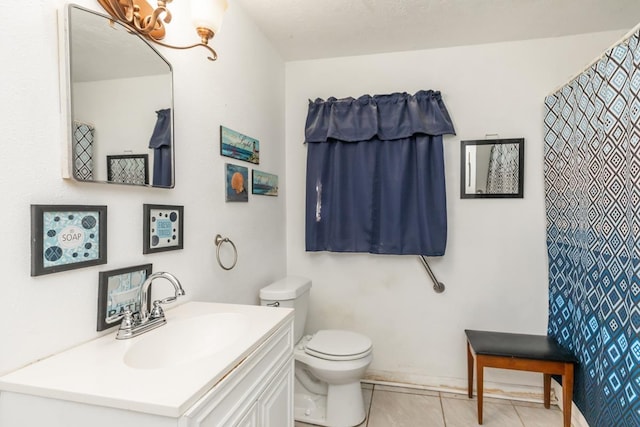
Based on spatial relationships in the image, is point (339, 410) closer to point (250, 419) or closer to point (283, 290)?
point (283, 290)

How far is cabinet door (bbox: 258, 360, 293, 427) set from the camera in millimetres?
1143

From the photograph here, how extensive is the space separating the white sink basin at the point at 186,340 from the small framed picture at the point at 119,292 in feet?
0.41

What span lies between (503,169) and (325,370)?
1.75 metres

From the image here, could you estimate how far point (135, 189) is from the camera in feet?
3.92

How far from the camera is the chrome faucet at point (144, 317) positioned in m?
1.06

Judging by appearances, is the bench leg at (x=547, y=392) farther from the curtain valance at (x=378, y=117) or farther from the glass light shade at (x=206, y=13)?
the glass light shade at (x=206, y=13)

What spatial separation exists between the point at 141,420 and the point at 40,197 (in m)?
0.63

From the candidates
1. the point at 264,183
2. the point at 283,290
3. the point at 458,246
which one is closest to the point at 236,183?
the point at 264,183

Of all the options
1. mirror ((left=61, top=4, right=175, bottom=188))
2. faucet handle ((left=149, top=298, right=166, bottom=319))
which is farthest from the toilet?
mirror ((left=61, top=4, right=175, bottom=188))

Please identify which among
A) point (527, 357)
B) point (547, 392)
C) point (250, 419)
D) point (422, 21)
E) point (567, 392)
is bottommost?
point (547, 392)

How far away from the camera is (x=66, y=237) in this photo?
943 millimetres

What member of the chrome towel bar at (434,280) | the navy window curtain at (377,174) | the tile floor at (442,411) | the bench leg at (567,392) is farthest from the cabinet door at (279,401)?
the bench leg at (567,392)

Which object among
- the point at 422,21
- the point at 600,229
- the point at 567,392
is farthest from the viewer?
the point at 422,21

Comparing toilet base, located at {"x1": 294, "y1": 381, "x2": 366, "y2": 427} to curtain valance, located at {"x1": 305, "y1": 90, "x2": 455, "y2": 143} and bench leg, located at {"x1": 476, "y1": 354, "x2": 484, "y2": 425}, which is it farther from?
curtain valance, located at {"x1": 305, "y1": 90, "x2": 455, "y2": 143}
